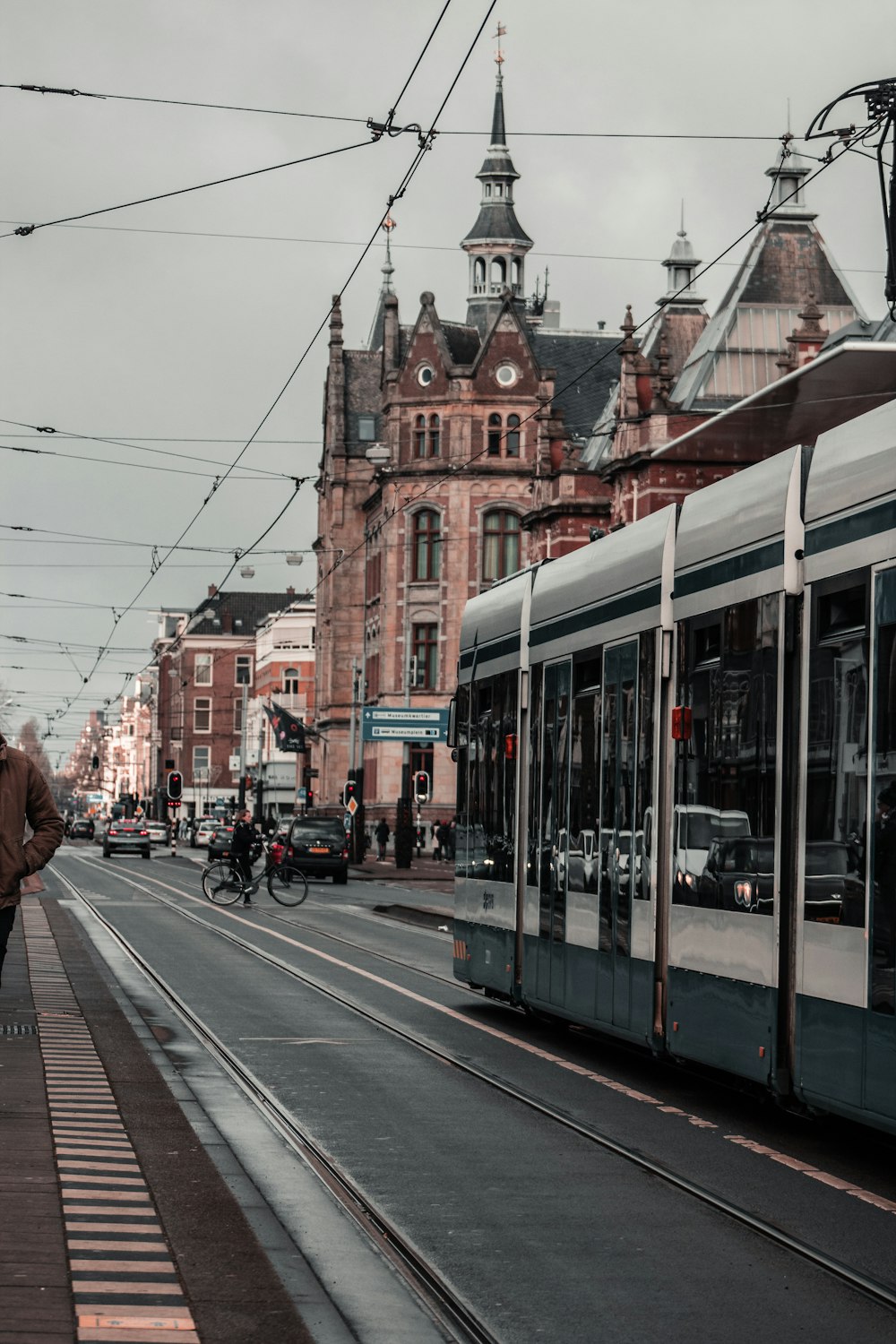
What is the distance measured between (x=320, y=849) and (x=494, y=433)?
27798 mm

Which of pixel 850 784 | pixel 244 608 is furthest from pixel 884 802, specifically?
pixel 244 608

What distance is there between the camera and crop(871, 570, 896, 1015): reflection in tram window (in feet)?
27.4

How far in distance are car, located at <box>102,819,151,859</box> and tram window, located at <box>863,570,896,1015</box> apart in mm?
72440

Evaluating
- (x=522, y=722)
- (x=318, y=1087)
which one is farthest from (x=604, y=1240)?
(x=522, y=722)

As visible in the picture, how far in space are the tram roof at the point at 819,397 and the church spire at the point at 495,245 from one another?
7659 centimetres

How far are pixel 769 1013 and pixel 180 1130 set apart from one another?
3.00 m

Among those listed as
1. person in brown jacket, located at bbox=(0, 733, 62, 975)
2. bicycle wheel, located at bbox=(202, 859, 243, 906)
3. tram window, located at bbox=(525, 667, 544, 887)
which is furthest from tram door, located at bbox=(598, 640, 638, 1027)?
bicycle wheel, located at bbox=(202, 859, 243, 906)

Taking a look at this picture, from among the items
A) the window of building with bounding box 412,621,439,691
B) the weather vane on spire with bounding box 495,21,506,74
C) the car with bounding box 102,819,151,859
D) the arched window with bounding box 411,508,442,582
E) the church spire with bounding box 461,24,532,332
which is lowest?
the car with bounding box 102,819,151,859

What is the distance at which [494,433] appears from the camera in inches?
3110

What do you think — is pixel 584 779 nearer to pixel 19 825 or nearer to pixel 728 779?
pixel 728 779

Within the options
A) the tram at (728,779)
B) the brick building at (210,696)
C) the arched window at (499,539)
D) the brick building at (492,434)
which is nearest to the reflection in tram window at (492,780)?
the tram at (728,779)

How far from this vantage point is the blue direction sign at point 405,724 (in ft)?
193

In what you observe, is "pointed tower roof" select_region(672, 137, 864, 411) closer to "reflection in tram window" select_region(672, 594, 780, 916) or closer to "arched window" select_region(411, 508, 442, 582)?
"arched window" select_region(411, 508, 442, 582)

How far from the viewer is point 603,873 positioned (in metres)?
12.7
